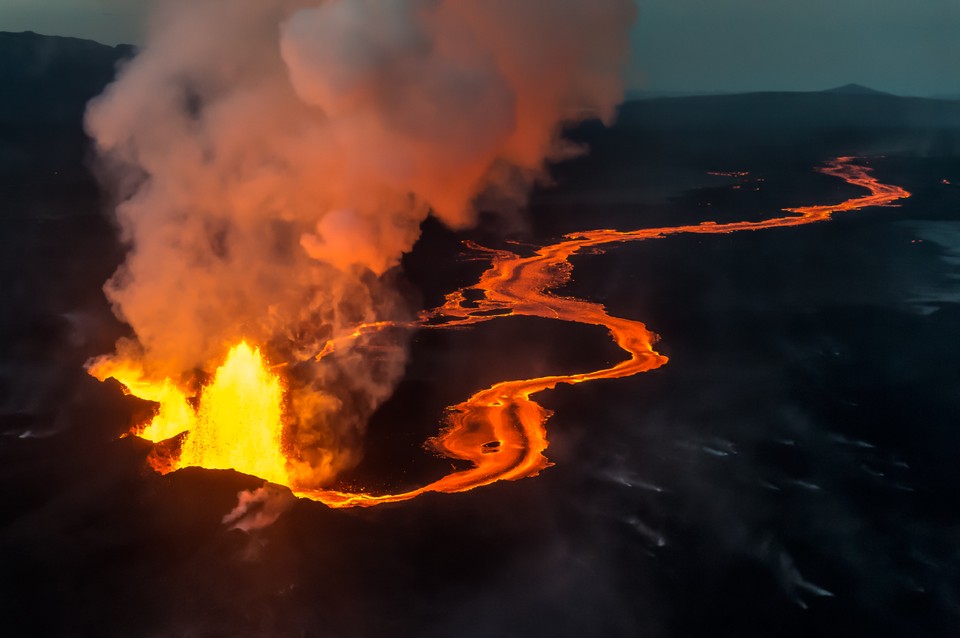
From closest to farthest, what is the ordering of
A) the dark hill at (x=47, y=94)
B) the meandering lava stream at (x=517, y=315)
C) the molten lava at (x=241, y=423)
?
the molten lava at (x=241, y=423), the meandering lava stream at (x=517, y=315), the dark hill at (x=47, y=94)

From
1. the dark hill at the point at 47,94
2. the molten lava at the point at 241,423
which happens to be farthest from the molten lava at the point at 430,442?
the dark hill at the point at 47,94

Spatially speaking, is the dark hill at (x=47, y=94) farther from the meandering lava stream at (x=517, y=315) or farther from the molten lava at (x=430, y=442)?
the molten lava at (x=430, y=442)

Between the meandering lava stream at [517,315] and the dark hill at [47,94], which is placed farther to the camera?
the dark hill at [47,94]

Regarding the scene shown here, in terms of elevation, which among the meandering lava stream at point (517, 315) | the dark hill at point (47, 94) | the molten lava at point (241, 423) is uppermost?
the dark hill at point (47, 94)

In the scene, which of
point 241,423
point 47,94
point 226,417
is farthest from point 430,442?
point 47,94

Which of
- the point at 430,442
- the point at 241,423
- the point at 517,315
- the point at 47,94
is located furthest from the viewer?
the point at 47,94

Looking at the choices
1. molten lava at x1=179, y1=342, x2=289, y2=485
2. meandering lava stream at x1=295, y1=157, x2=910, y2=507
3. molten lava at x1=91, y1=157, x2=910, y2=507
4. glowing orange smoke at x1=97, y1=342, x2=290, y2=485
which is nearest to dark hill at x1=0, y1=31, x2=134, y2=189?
meandering lava stream at x1=295, y1=157, x2=910, y2=507

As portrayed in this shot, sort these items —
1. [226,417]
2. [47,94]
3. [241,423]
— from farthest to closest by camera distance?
[47,94]
[226,417]
[241,423]

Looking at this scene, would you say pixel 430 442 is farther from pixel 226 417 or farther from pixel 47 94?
pixel 47 94

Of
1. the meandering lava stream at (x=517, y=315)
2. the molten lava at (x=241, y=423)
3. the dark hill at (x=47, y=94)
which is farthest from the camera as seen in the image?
the dark hill at (x=47, y=94)

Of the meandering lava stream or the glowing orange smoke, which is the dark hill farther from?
the glowing orange smoke
